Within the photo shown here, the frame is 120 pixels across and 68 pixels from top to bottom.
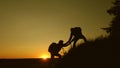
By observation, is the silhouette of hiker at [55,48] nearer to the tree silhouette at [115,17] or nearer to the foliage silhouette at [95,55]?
the foliage silhouette at [95,55]

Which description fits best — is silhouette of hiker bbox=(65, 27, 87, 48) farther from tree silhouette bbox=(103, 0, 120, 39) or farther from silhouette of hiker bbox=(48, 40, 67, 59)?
tree silhouette bbox=(103, 0, 120, 39)

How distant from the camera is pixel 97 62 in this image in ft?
51.3

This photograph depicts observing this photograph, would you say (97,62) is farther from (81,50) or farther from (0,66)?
(0,66)

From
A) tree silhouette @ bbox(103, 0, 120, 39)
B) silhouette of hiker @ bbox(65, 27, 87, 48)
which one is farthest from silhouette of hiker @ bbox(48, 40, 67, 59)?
tree silhouette @ bbox(103, 0, 120, 39)

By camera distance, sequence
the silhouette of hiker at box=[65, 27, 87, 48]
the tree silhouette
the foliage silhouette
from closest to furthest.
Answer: the foliage silhouette
the silhouette of hiker at box=[65, 27, 87, 48]
the tree silhouette

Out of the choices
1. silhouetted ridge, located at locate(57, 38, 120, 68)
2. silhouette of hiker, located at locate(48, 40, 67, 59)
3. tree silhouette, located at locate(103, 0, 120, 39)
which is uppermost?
tree silhouette, located at locate(103, 0, 120, 39)

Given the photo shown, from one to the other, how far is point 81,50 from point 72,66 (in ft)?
3.31

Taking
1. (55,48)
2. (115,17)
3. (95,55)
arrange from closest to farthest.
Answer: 1. (95,55)
2. (55,48)
3. (115,17)

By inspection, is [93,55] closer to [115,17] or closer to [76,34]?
[76,34]

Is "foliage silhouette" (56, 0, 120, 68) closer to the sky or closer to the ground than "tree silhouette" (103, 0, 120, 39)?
closer to the ground

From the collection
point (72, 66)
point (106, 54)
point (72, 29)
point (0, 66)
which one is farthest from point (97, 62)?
point (0, 66)

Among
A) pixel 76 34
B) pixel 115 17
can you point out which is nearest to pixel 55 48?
pixel 76 34

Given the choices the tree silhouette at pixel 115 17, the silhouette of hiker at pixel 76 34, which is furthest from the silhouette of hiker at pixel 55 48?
the tree silhouette at pixel 115 17

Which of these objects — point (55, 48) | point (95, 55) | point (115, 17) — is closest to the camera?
point (95, 55)
